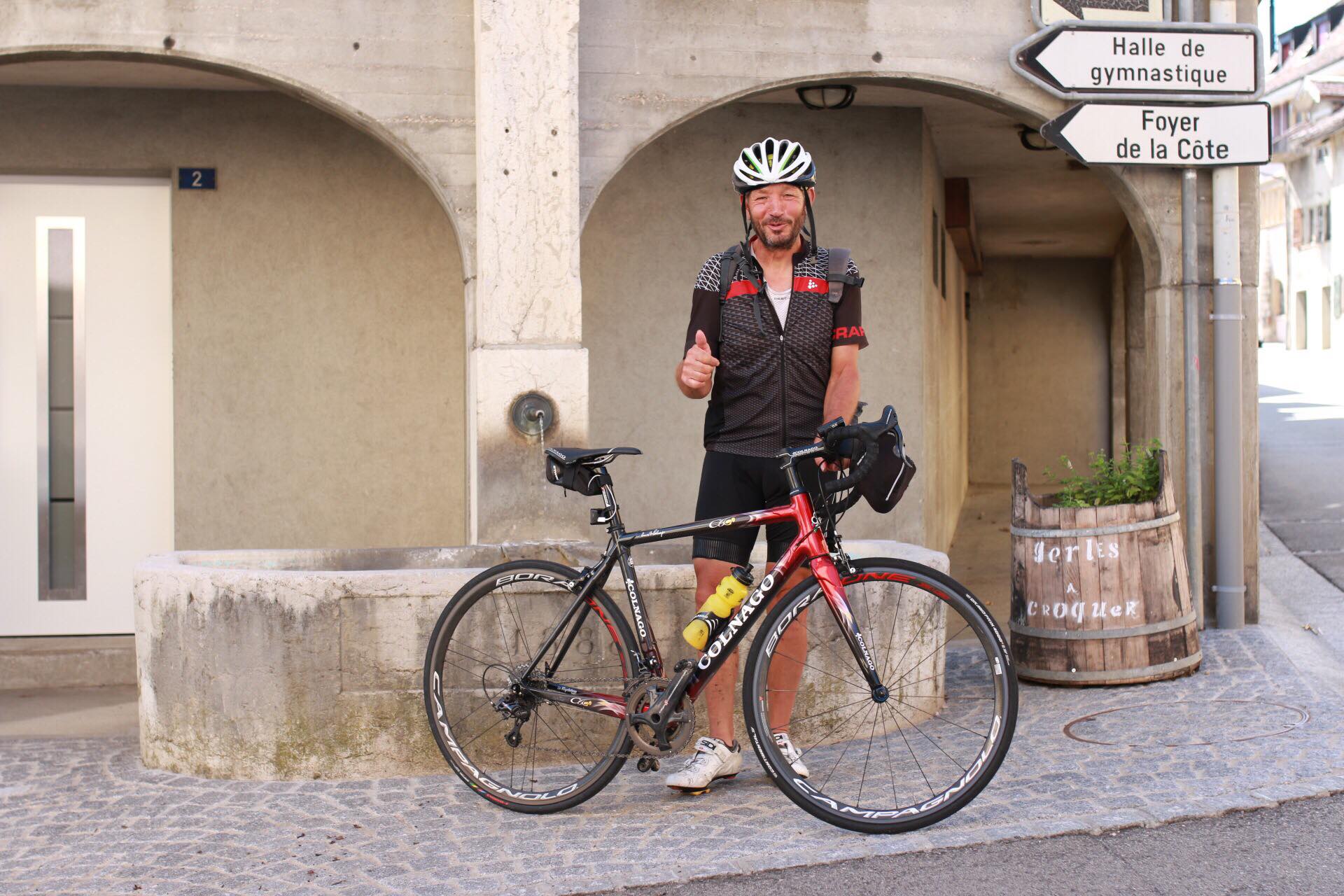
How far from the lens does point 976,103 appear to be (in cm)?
733

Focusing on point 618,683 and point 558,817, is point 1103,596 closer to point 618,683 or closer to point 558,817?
point 618,683

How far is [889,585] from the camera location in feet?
15.1

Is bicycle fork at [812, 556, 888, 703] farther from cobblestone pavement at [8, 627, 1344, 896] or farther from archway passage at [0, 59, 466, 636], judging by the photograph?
archway passage at [0, 59, 466, 636]

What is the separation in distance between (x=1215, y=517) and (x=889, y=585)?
3.61m

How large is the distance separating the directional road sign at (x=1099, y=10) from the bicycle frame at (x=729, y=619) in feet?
12.0

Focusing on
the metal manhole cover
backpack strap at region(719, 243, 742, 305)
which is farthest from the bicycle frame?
the metal manhole cover

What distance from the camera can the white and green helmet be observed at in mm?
4641

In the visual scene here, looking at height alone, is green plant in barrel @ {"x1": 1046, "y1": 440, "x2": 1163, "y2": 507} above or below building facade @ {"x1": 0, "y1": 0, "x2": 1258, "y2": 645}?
below

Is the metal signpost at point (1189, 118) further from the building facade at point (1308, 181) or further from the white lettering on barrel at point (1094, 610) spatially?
the building facade at point (1308, 181)

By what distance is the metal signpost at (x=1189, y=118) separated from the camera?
7156 millimetres

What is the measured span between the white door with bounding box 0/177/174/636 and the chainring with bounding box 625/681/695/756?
4.69 metres

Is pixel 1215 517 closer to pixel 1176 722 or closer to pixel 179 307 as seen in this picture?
pixel 1176 722

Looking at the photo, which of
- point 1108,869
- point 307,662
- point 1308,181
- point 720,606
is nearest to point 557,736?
point 307,662

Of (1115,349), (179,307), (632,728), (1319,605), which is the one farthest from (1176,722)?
(1115,349)
